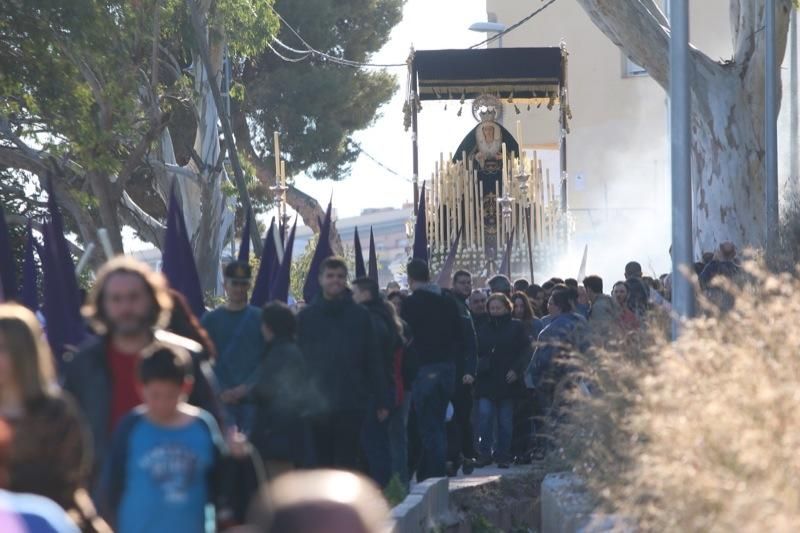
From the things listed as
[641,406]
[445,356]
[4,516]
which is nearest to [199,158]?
[445,356]

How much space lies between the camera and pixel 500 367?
54.0ft

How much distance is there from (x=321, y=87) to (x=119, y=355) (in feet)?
121

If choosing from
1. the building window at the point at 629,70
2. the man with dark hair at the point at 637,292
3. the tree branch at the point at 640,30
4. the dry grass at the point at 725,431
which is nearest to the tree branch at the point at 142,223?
the tree branch at the point at 640,30

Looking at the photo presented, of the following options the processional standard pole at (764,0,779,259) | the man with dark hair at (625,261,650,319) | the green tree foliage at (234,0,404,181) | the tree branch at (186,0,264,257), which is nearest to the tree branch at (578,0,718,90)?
the processional standard pole at (764,0,779,259)

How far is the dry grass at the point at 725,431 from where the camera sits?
5.76 m

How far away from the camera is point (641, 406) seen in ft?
24.8

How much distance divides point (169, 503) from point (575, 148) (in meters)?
46.5

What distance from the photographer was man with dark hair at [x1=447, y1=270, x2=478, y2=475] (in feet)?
48.3

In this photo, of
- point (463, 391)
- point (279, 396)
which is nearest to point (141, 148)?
point (463, 391)

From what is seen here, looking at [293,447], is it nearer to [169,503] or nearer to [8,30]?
[169,503]

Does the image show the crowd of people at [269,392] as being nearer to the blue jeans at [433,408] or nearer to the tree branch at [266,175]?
the blue jeans at [433,408]

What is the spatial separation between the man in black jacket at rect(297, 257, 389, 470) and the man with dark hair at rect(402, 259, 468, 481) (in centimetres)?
A: 285

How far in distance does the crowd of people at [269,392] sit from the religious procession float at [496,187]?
10.1 m

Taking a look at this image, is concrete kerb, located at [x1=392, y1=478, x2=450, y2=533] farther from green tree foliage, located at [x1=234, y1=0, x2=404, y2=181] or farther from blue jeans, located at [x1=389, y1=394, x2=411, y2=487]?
green tree foliage, located at [x1=234, y1=0, x2=404, y2=181]
